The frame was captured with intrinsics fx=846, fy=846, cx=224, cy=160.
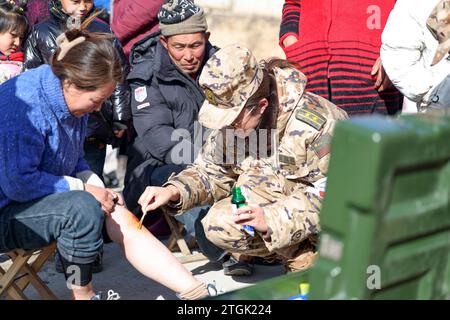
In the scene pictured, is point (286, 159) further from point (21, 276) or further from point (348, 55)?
point (21, 276)

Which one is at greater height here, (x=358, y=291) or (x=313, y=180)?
(x=358, y=291)

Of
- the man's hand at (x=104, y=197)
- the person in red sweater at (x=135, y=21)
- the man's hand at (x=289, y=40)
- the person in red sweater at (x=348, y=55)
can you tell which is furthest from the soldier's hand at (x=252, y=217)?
the person in red sweater at (x=135, y=21)

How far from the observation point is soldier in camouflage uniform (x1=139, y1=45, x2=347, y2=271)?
3.99 metres

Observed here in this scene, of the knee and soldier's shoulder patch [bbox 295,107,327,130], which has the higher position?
soldier's shoulder patch [bbox 295,107,327,130]

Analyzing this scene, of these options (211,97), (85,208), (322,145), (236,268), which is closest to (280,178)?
(322,145)

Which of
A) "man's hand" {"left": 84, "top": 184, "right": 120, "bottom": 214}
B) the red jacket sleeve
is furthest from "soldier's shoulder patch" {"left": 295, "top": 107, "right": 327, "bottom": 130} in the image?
the red jacket sleeve

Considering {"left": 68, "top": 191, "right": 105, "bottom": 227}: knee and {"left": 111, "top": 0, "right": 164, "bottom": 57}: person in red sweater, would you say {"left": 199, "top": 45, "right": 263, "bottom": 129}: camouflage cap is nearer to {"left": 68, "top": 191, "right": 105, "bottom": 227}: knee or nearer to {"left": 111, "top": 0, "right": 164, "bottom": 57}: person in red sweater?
{"left": 68, "top": 191, "right": 105, "bottom": 227}: knee

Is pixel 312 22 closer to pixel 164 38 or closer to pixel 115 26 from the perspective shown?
pixel 164 38

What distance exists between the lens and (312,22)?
5316mm

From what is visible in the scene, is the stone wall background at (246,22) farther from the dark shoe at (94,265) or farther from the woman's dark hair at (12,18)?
the dark shoe at (94,265)

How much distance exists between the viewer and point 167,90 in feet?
17.6

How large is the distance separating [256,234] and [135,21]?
2.52 metres

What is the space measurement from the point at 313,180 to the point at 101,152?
6.03 feet
